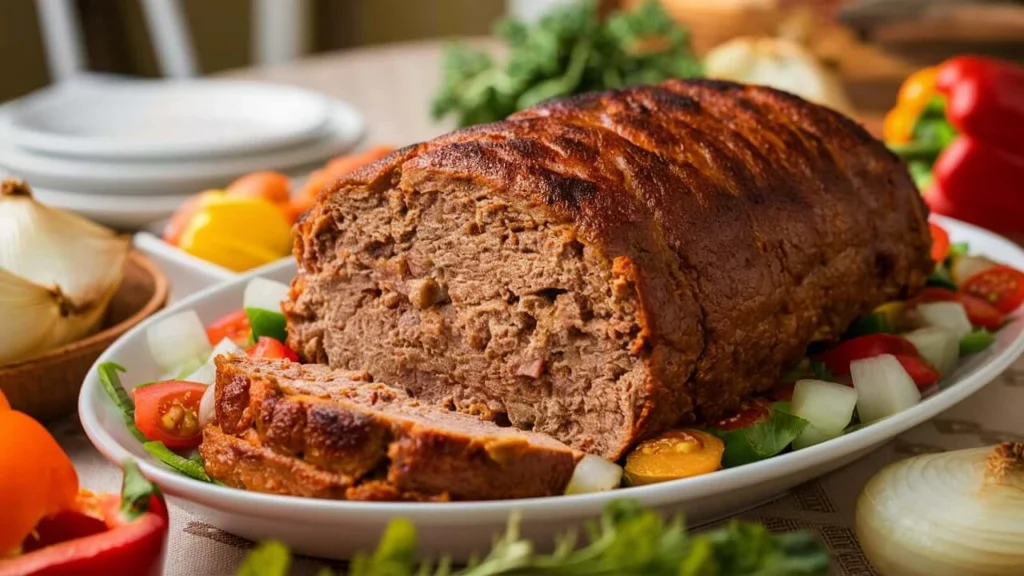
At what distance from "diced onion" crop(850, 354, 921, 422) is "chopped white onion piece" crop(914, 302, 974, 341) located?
2.04 feet

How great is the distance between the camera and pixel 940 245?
5.12 meters

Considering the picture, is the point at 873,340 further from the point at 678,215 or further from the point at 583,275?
the point at 583,275

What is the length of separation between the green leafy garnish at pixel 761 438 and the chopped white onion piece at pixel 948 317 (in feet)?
3.52

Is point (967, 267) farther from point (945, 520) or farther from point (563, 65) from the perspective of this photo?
point (563, 65)

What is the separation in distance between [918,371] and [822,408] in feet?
1.66

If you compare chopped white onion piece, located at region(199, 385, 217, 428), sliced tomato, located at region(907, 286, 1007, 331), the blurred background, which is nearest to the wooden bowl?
chopped white onion piece, located at region(199, 385, 217, 428)

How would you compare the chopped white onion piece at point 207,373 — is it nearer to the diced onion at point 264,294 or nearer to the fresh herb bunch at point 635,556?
the diced onion at point 264,294

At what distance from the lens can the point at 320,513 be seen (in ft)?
9.22

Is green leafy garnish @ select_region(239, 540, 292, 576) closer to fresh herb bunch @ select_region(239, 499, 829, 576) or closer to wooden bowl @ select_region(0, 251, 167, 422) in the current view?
fresh herb bunch @ select_region(239, 499, 829, 576)

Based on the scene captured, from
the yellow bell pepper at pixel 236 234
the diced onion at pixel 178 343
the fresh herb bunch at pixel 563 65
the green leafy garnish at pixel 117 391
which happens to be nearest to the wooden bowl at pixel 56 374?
the diced onion at pixel 178 343

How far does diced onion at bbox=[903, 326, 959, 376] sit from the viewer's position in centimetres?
411

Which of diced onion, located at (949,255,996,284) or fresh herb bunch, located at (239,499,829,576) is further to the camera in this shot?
diced onion, located at (949,255,996,284)

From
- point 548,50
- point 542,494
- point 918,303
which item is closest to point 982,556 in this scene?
point 542,494

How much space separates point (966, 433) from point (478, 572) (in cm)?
231
